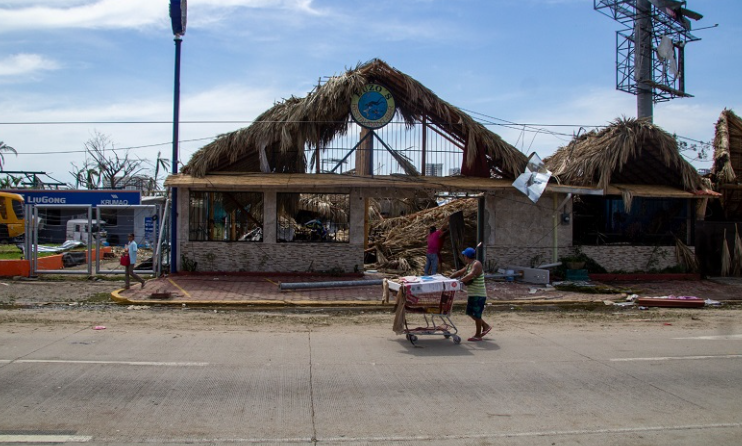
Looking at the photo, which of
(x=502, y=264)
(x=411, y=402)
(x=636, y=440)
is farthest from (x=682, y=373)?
(x=502, y=264)

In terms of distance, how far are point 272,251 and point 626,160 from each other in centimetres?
1070

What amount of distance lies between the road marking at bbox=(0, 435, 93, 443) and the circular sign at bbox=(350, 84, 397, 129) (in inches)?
523

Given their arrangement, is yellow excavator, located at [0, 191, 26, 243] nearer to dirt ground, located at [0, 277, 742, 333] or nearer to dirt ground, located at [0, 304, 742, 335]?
dirt ground, located at [0, 277, 742, 333]

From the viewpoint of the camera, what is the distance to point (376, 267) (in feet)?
64.5

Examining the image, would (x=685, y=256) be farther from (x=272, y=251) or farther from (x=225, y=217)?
(x=225, y=217)

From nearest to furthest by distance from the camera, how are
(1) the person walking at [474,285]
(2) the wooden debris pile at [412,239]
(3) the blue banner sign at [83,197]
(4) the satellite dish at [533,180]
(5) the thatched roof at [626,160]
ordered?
1. (1) the person walking at [474,285]
2. (4) the satellite dish at [533,180]
3. (5) the thatched roof at [626,160]
4. (2) the wooden debris pile at [412,239]
5. (3) the blue banner sign at [83,197]

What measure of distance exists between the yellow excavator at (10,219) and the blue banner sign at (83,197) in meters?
0.85

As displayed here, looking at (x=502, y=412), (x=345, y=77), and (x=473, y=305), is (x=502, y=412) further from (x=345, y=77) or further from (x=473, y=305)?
(x=345, y=77)

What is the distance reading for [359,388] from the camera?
21.9ft

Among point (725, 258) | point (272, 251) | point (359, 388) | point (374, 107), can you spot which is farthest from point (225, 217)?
point (725, 258)

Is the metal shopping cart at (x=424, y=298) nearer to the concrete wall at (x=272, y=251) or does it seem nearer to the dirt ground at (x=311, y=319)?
the dirt ground at (x=311, y=319)

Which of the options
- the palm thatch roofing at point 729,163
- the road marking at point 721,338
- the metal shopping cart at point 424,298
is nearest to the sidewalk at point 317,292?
the metal shopping cart at point 424,298

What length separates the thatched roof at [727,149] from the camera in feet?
66.5

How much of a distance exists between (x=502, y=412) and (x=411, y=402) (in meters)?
0.94
